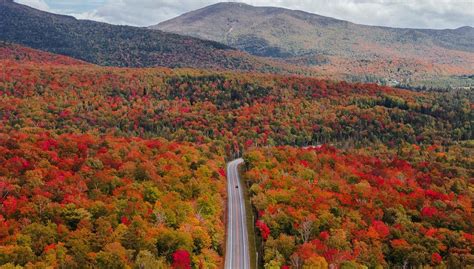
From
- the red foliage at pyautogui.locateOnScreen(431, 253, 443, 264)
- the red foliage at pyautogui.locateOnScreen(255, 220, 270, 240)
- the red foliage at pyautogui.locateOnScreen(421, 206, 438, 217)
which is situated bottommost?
the red foliage at pyautogui.locateOnScreen(431, 253, 443, 264)

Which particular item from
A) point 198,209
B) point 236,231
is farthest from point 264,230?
point 198,209

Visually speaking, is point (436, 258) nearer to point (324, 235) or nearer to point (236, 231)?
point (324, 235)

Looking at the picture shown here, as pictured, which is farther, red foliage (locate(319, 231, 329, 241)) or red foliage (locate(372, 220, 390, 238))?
red foliage (locate(372, 220, 390, 238))

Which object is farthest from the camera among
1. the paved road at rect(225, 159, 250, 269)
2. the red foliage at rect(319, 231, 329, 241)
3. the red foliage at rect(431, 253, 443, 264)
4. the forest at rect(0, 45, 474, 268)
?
the red foliage at rect(319, 231, 329, 241)

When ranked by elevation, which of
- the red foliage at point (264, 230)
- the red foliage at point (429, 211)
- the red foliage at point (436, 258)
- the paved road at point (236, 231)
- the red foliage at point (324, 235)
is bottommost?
the paved road at point (236, 231)

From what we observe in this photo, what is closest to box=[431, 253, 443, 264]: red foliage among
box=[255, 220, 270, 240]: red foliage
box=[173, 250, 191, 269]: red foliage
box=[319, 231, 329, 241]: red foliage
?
box=[319, 231, 329, 241]: red foliage

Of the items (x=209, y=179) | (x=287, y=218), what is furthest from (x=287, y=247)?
(x=209, y=179)

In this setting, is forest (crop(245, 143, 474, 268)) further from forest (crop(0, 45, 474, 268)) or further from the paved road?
the paved road

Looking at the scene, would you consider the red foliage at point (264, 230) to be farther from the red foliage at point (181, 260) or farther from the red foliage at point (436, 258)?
the red foliage at point (436, 258)

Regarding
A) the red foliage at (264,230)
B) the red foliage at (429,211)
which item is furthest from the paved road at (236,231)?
the red foliage at (429,211)
